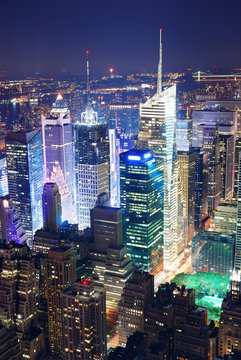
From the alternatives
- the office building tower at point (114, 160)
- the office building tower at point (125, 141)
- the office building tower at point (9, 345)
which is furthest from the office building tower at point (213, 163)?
the office building tower at point (9, 345)

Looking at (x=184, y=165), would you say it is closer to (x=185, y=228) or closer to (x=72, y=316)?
(x=185, y=228)

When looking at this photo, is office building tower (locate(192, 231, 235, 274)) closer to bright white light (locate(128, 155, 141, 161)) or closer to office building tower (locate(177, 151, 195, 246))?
office building tower (locate(177, 151, 195, 246))

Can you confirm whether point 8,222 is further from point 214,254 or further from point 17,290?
point 214,254

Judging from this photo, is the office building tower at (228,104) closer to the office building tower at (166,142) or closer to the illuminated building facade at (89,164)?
the office building tower at (166,142)

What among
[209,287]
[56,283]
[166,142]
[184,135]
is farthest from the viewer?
[184,135]

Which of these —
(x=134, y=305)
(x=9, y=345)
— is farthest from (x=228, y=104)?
(x=9, y=345)

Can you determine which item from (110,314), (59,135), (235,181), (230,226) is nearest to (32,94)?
(59,135)
